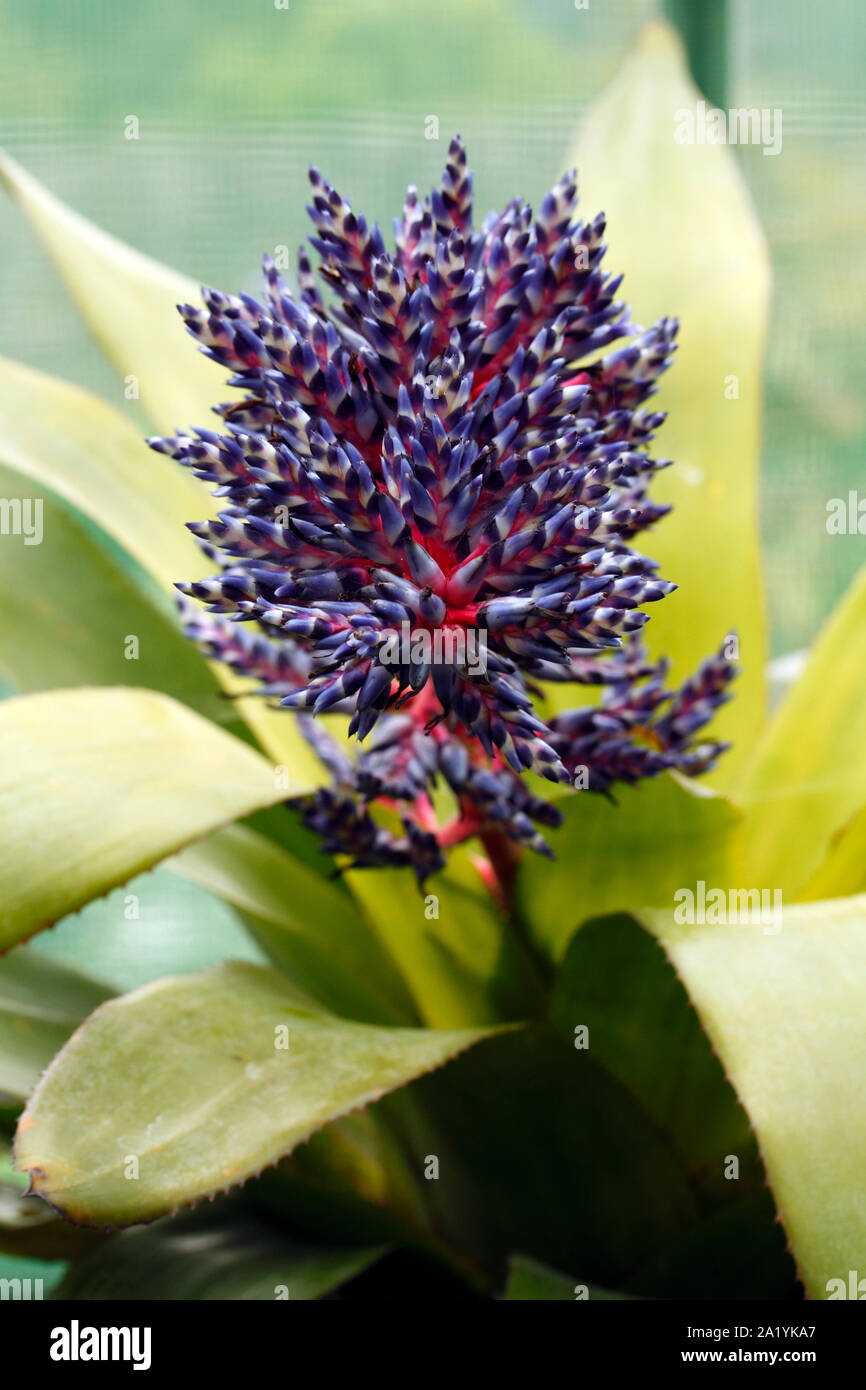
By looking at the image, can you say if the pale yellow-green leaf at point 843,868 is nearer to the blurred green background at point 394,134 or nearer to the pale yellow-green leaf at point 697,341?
Answer: the pale yellow-green leaf at point 697,341

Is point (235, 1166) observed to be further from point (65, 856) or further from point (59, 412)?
point (59, 412)

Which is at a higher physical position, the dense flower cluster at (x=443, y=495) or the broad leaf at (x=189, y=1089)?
the dense flower cluster at (x=443, y=495)

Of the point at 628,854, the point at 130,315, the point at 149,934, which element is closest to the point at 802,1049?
the point at 628,854

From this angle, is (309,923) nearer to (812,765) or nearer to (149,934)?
(812,765)

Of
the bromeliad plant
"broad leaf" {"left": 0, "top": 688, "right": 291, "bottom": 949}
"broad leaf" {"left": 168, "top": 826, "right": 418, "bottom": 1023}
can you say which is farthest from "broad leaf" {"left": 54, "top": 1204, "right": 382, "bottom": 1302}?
"broad leaf" {"left": 0, "top": 688, "right": 291, "bottom": 949}

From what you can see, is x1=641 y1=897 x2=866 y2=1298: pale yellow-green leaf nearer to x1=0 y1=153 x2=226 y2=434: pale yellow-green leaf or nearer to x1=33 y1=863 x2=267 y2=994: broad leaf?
x1=0 y1=153 x2=226 y2=434: pale yellow-green leaf

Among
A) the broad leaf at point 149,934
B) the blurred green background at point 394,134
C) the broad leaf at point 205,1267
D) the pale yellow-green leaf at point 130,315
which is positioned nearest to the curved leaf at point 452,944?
the broad leaf at point 205,1267

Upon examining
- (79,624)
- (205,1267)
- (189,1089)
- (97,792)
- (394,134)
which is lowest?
(205,1267)
